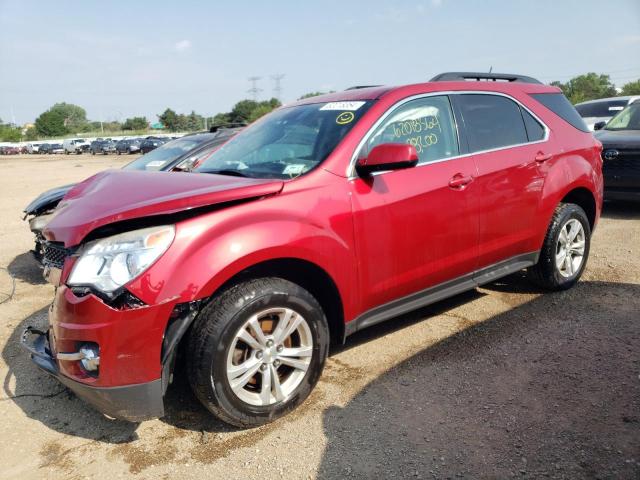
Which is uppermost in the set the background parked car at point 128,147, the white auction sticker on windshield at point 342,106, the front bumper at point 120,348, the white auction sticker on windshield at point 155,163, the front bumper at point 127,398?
the background parked car at point 128,147

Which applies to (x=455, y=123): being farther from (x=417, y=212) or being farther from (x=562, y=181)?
(x=562, y=181)

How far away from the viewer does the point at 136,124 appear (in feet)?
410

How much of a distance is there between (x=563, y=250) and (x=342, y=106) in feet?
7.96

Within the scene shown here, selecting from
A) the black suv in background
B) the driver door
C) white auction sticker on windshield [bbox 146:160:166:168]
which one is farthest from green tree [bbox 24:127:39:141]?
the driver door

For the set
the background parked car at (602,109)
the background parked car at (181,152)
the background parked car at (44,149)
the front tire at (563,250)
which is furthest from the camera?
the background parked car at (44,149)

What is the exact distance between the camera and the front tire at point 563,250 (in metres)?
4.37

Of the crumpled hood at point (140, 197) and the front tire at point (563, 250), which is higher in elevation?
the crumpled hood at point (140, 197)

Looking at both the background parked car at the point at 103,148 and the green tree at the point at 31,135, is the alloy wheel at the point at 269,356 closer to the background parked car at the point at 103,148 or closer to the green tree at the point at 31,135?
the background parked car at the point at 103,148

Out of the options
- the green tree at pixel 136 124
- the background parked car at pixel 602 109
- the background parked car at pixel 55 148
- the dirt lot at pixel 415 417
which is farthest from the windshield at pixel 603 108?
the green tree at pixel 136 124

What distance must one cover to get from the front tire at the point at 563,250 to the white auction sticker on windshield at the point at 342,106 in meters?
2.06

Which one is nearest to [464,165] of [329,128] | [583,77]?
[329,128]

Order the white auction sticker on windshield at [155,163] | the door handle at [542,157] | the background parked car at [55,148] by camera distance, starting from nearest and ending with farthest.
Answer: the door handle at [542,157], the white auction sticker on windshield at [155,163], the background parked car at [55,148]

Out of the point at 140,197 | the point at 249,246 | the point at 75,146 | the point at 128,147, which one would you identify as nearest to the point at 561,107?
the point at 249,246

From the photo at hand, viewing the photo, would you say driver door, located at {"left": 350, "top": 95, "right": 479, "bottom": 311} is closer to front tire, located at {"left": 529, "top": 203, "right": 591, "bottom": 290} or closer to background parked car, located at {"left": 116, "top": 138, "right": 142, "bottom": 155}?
front tire, located at {"left": 529, "top": 203, "right": 591, "bottom": 290}
